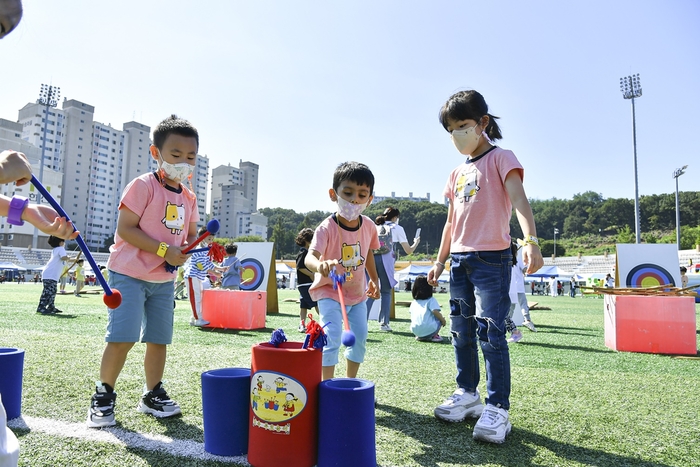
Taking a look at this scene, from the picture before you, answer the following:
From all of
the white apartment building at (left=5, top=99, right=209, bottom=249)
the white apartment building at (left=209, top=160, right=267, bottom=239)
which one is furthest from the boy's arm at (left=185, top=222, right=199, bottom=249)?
the white apartment building at (left=209, top=160, right=267, bottom=239)

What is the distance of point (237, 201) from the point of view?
407 feet

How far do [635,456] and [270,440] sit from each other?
1663 millimetres

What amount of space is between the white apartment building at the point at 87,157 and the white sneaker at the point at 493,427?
88.2 metres

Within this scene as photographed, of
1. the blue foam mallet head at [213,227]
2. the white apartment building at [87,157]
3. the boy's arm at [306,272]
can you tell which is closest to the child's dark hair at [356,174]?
the blue foam mallet head at [213,227]

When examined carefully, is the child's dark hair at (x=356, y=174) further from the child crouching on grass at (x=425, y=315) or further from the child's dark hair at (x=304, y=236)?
the child's dark hair at (x=304, y=236)

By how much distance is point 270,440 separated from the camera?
193 cm

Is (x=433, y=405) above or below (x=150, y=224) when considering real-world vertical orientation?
below

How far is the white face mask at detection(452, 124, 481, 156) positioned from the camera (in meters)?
2.88

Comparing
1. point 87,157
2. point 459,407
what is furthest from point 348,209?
point 87,157

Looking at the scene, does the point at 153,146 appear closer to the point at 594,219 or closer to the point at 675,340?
the point at 675,340

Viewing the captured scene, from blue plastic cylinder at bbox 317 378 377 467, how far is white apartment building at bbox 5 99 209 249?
8848cm

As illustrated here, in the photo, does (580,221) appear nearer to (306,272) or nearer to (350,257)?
(306,272)

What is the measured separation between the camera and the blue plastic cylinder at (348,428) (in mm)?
1852

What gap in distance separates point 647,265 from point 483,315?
8.26 meters
